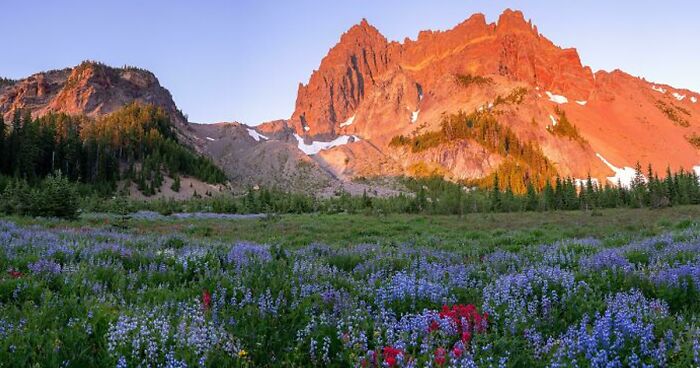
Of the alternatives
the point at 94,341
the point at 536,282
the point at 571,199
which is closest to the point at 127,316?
the point at 94,341

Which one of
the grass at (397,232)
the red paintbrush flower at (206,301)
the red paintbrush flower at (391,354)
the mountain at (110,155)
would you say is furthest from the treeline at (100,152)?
the red paintbrush flower at (391,354)

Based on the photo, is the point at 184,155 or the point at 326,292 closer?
the point at 326,292

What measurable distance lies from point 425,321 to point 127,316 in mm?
3333

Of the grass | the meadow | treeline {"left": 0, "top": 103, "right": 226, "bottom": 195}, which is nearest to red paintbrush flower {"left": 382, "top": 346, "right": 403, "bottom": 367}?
the meadow

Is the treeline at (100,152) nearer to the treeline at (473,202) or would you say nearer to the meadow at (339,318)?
the treeline at (473,202)

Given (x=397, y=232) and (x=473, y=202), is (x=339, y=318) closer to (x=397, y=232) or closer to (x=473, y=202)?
(x=397, y=232)

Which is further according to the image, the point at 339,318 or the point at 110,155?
the point at 110,155

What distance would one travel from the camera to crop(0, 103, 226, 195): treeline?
9750 cm

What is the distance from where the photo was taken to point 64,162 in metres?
113

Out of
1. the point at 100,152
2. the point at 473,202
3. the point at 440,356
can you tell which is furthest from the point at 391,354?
the point at 100,152

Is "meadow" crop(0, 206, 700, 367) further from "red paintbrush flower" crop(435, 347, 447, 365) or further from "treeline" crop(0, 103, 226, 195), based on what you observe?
"treeline" crop(0, 103, 226, 195)

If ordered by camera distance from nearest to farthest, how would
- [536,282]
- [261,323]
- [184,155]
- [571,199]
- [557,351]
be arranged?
[557,351] → [261,323] → [536,282] → [571,199] → [184,155]

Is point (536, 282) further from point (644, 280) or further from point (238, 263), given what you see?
point (238, 263)

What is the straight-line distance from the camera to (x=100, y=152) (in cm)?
12569
